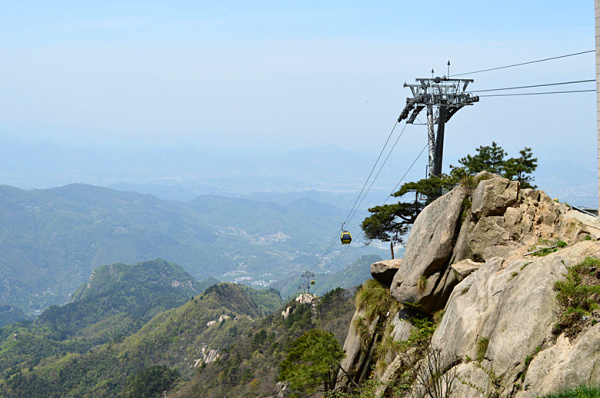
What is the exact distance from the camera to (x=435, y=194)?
32.6 meters

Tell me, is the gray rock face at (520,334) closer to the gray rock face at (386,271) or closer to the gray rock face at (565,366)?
the gray rock face at (565,366)

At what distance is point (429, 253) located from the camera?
23266 millimetres

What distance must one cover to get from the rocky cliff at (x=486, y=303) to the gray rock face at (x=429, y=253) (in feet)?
0.17

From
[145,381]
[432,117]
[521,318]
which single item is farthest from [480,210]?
[145,381]

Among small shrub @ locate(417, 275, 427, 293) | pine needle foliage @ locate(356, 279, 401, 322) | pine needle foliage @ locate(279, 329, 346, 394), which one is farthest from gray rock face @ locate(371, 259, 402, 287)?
pine needle foliage @ locate(279, 329, 346, 394)

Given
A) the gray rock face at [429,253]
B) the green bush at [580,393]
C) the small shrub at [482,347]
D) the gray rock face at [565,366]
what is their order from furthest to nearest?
the gray rock face at [429,253], the small shrub at [482,347], the gray rock face at [565,366], the green bush at [580,393]

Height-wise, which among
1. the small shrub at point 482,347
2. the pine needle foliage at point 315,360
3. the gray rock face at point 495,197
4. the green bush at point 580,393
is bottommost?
the pine needle foliage at point 315,360

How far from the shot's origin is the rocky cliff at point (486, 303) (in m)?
13.3

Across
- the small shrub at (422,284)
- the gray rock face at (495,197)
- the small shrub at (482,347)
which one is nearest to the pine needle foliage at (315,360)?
the small shrub at (422,284)

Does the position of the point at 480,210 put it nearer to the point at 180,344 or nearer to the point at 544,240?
the point at 544,240

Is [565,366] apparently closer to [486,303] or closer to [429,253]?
[486,303]

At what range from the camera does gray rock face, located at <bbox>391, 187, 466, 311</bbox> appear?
74.5ft

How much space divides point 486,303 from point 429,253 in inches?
254

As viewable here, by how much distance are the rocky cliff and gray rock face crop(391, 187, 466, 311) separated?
0.05 meters
